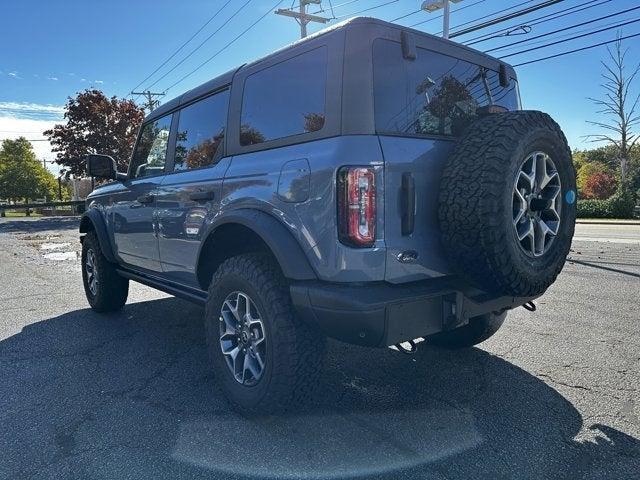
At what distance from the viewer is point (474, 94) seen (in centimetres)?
296

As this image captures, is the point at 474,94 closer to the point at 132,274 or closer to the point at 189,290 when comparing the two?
the point at 189,290

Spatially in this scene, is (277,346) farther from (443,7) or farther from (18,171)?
(18,171)

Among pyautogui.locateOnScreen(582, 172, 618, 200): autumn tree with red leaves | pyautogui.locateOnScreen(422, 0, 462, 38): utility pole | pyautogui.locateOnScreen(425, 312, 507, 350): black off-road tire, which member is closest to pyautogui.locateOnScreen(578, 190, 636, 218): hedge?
pyautogui.locateOnScreen(582, 172, 618, 200): autumn tree with red leaves

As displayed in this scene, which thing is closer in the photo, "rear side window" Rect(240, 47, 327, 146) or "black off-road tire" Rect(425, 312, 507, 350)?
"rear side window" Rect(240, 47, 327, 146)

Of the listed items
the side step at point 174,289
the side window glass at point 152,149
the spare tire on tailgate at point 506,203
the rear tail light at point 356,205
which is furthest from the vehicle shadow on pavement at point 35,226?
the spare tire on tailgate at point 506,203

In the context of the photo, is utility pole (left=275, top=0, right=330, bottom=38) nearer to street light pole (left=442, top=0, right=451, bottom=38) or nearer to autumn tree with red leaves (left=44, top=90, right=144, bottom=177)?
street light pole (left=442, top=0, right=451, bottom=38)

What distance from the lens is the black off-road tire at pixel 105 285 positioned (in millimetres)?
4922

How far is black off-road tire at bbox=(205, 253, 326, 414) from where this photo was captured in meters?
2.43

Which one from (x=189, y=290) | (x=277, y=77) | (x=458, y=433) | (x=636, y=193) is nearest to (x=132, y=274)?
(x=189, y=290)

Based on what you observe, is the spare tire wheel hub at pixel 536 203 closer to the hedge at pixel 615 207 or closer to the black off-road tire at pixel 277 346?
the black off-road tire at pixel 277 346

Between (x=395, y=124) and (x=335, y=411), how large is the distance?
1.66 m

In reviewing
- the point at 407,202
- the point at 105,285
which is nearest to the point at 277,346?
the point at 407,202

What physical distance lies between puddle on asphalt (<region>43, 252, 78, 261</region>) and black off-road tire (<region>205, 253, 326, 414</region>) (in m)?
8.62

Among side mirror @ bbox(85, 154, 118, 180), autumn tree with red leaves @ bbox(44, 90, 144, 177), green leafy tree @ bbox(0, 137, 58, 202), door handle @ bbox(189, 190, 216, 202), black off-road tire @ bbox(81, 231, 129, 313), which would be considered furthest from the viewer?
green leafy tree @ bbox(0, 137, 58, 202)
